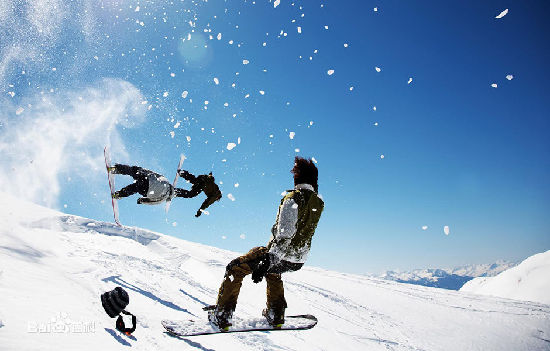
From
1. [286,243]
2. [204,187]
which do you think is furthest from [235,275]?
[204,187]

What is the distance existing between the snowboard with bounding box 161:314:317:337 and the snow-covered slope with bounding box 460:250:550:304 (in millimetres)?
47163

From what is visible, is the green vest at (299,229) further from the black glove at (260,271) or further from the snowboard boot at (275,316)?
the snowboard boot at (275,316)

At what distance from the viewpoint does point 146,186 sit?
15.5 feet

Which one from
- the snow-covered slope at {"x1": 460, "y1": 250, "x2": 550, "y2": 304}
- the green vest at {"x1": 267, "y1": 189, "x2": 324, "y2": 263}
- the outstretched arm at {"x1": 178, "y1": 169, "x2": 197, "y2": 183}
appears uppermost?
the outstretched arm at {"x1": 178, "y1": 169, "x2": 197, "y2": 183}

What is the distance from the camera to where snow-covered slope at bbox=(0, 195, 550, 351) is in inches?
138

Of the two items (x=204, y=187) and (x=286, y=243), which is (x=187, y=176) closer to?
(x=204, y=187)

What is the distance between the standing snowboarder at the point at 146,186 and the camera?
470 centimetres

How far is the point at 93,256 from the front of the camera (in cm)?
879

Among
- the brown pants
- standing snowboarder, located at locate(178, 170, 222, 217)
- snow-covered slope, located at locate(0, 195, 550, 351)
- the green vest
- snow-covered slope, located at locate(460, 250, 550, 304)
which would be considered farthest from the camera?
snow-covered slope, located at locate(460, 250, 550, 304)

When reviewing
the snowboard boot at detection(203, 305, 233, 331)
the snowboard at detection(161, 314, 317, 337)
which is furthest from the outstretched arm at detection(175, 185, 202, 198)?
the snowboard at detection(161, 314, 317, 337)

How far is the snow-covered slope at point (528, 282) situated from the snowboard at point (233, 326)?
47.2 metres

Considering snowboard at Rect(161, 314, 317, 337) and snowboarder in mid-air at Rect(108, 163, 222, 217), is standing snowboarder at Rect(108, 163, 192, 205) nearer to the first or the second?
snowboarder in mid-air at Rect(108, 163, 222, 217)

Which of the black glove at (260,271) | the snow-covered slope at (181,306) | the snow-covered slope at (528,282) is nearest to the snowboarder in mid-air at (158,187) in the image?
the black glove at (260,271)

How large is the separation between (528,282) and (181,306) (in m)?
60.1
